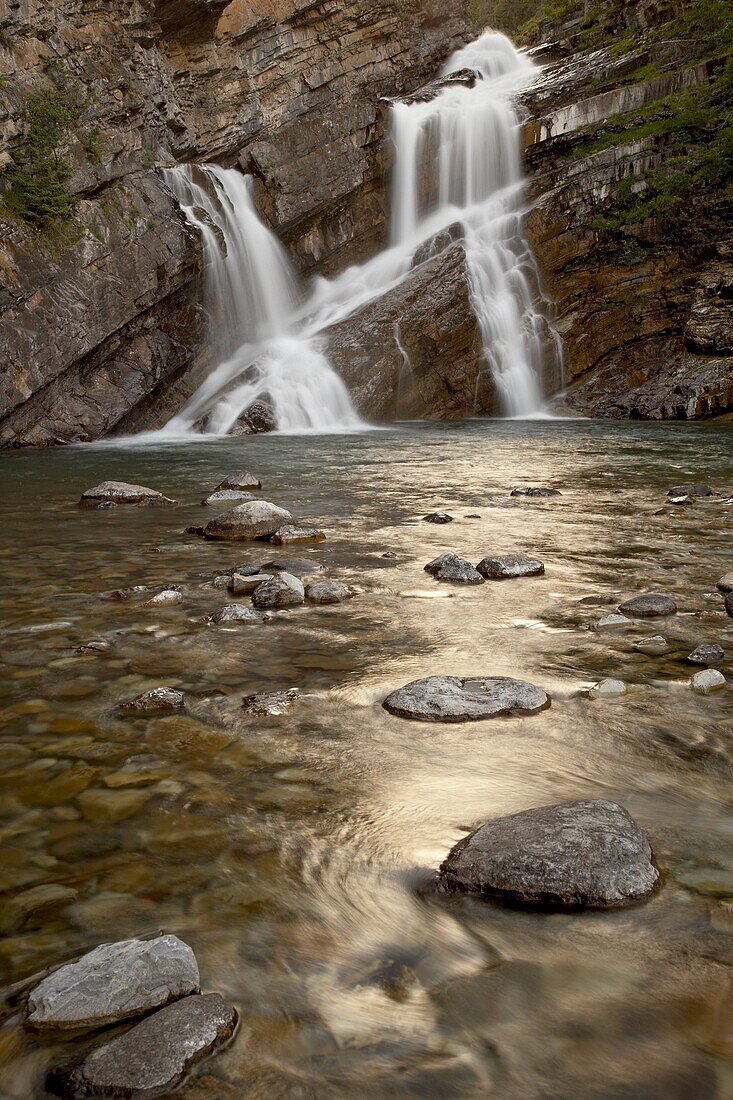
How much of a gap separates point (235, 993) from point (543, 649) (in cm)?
234

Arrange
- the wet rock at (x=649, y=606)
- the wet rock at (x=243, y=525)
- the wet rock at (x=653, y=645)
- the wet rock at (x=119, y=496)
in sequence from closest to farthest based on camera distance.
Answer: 1. the wet rock at (x=653, y=645)
2. the wet rock at (x=649, y=606)
3. the wet rock at (x=243, y=525)
4. the wet rock at (x=119, y=496)

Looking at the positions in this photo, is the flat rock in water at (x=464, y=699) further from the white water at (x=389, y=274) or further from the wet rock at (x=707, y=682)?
the white water at (x=389, y=274)

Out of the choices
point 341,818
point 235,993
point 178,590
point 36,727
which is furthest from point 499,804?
point 178,590

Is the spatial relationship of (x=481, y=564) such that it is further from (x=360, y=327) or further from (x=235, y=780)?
(x=360, y=327)

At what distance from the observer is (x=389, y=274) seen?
27.2 m

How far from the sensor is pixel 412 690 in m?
3.10

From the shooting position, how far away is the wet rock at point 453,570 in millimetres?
4930

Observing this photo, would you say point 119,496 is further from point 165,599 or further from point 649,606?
point 649,606

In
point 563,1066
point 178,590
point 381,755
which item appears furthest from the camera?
point 178,590

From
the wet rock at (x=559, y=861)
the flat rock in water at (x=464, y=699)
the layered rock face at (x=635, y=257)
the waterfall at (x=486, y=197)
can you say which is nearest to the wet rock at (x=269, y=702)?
the flat rock in water at (x=464, y=699)

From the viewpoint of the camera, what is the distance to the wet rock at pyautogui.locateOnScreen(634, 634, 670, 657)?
3.54 m

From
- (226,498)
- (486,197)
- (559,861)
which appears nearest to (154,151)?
(486,197)

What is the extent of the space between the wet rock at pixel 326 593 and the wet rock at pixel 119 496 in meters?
4.56

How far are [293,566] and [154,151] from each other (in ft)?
72.3
